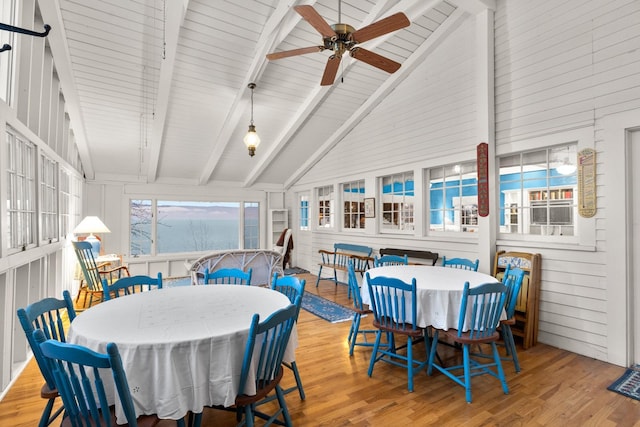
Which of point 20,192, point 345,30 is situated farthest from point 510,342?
point 20,192

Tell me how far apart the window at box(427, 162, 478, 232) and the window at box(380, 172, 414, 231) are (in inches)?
17.9

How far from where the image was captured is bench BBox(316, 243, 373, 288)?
6004 millimetres

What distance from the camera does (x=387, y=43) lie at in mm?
4836

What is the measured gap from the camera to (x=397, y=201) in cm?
578

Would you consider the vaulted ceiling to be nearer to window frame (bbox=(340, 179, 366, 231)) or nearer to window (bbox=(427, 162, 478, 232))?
window frame (bbox=(340, 179, 366, 231))

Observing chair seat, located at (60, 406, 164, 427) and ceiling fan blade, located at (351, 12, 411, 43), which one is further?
ceiling fan blade, located at (351, 12, 411, 43)

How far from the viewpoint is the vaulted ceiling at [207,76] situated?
3.77 meters

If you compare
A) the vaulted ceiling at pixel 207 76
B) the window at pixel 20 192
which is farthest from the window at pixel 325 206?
the window at pixel 20 192

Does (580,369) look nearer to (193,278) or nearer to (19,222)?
(193,278)

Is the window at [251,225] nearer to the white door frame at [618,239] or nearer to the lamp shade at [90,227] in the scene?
the lamp shade at [90,227]

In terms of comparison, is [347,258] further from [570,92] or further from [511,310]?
[570,92]

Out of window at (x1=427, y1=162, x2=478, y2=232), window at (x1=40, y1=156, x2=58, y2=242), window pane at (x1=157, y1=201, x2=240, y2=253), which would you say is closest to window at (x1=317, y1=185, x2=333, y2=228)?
window pane at (x1=157, y1=201, x2=240, y2=253)

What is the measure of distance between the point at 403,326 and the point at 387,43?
4107 millimetres

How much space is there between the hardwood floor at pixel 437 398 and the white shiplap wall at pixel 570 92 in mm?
431
